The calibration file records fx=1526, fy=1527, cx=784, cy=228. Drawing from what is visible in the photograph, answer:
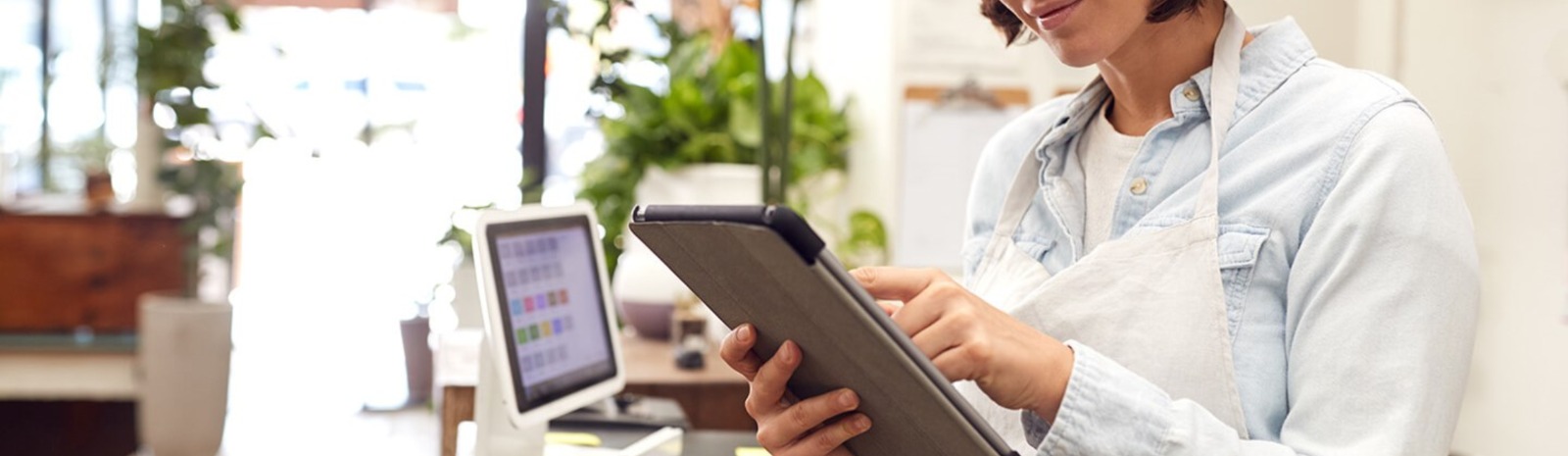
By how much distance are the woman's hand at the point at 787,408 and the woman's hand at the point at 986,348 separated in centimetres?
10

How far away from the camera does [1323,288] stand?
109 centimetres

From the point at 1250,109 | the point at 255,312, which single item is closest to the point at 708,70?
the point at 1250,109

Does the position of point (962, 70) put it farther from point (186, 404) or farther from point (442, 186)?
point (442, 186)

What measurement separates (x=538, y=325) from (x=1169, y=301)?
99 centimetres

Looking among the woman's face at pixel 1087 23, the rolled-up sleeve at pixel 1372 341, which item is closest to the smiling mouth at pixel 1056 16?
the woman's face at pixel 1087 23

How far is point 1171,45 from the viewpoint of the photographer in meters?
1.28

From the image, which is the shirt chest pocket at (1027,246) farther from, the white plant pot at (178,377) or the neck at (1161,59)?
the white plant pot at (178,377)

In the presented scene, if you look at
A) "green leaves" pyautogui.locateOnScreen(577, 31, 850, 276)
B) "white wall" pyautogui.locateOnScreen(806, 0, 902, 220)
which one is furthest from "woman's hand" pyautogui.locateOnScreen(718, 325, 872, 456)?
"green leaves" pyautogui.locateOnScreen(577, 31, 850, 276)

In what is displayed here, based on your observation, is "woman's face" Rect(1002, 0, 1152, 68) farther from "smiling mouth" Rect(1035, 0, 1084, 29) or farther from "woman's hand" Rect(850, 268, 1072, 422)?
"woman's hand" Rect(850, 268, 1072, 422)

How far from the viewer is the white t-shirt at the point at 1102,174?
133 centimetres

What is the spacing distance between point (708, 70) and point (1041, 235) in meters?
3.19

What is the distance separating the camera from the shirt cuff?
1056 mm

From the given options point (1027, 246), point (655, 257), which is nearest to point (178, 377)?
point (655, 257)

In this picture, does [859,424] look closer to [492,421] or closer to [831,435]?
[831,435]
